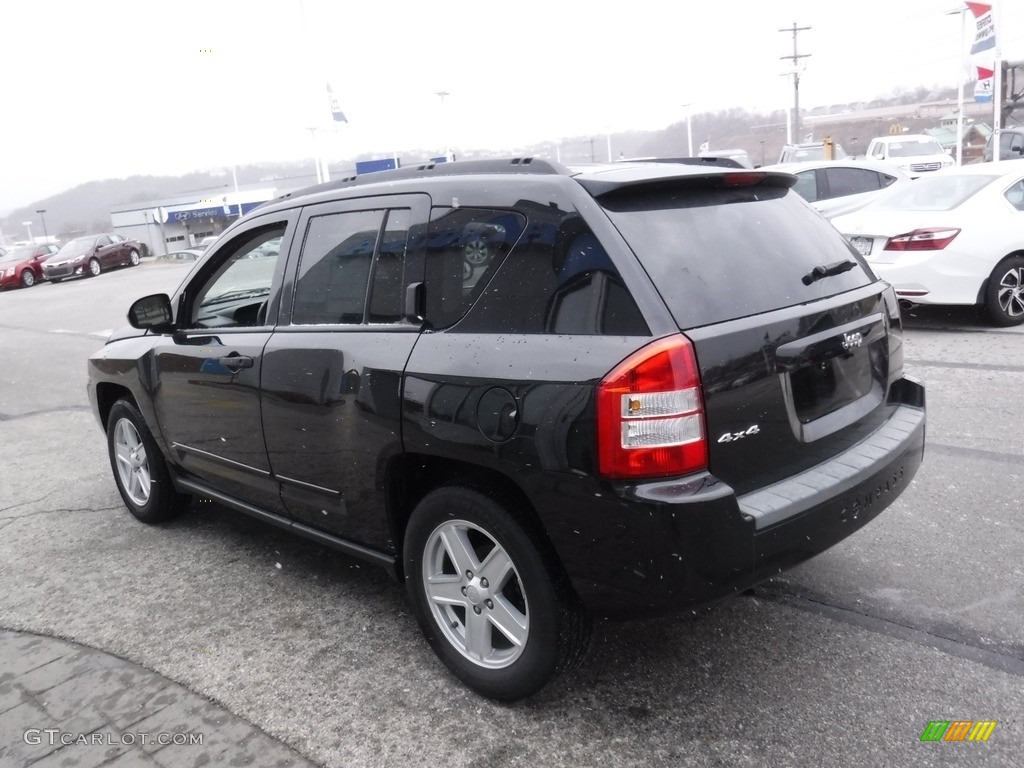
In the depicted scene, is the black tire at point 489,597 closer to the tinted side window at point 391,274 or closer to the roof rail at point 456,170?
the tinted side window at point 391,274

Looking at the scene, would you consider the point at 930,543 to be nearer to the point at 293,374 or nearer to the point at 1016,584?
the point at 1016,584

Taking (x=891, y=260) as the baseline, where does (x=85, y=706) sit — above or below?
below

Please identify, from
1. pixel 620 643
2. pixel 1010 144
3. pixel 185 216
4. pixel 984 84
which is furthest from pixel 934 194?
pixel 185 216

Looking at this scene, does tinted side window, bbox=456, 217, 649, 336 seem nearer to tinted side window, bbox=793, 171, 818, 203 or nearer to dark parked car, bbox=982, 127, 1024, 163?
tinted side window, bbox=793, 171, 818, 203

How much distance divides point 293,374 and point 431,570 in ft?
3.33

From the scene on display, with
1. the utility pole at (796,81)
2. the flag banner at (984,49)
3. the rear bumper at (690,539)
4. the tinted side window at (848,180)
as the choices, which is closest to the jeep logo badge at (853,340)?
the rear bumper at (690,539)

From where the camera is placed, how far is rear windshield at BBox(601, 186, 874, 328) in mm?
2664

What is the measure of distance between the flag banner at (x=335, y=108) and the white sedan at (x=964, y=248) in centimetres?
2414

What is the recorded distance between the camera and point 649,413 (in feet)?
8.10

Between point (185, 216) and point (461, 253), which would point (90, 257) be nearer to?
point (461, 253)

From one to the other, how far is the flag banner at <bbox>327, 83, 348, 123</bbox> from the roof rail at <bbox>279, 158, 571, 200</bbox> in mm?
27310

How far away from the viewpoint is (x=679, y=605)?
8.37 ft

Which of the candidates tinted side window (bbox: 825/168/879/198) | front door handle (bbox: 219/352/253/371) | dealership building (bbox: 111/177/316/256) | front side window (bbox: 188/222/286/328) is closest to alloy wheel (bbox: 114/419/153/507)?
front side window (bbox: 188/222/286/328)

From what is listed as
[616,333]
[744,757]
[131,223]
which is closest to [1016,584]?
[744,757]
